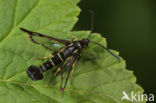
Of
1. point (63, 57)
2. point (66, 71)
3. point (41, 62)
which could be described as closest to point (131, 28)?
point (63, 57)

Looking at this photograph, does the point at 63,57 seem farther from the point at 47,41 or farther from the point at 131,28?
the point at 131,28

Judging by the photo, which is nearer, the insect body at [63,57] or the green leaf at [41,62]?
the green leaf at [41,62]

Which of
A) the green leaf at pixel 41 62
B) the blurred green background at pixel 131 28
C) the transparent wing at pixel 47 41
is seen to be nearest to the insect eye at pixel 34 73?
the green leaf at pixel 41 62

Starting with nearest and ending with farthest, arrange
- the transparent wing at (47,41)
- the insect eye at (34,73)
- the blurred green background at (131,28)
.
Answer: the insect eye at (34,73), the transparent wing at (47,41), the blurred green background at (131,28)

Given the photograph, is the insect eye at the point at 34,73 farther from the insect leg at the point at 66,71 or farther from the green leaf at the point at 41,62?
the insect leg at the point at 66,71

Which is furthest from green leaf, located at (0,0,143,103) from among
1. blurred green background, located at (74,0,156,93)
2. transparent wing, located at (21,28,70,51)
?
blurred green background, located at (74,0,156,93)

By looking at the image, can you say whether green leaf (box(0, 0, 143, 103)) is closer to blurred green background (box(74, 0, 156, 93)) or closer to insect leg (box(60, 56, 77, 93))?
insect leg (box(60, 56, 77, 93))

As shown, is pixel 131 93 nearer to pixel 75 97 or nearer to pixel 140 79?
pixel 75 97
